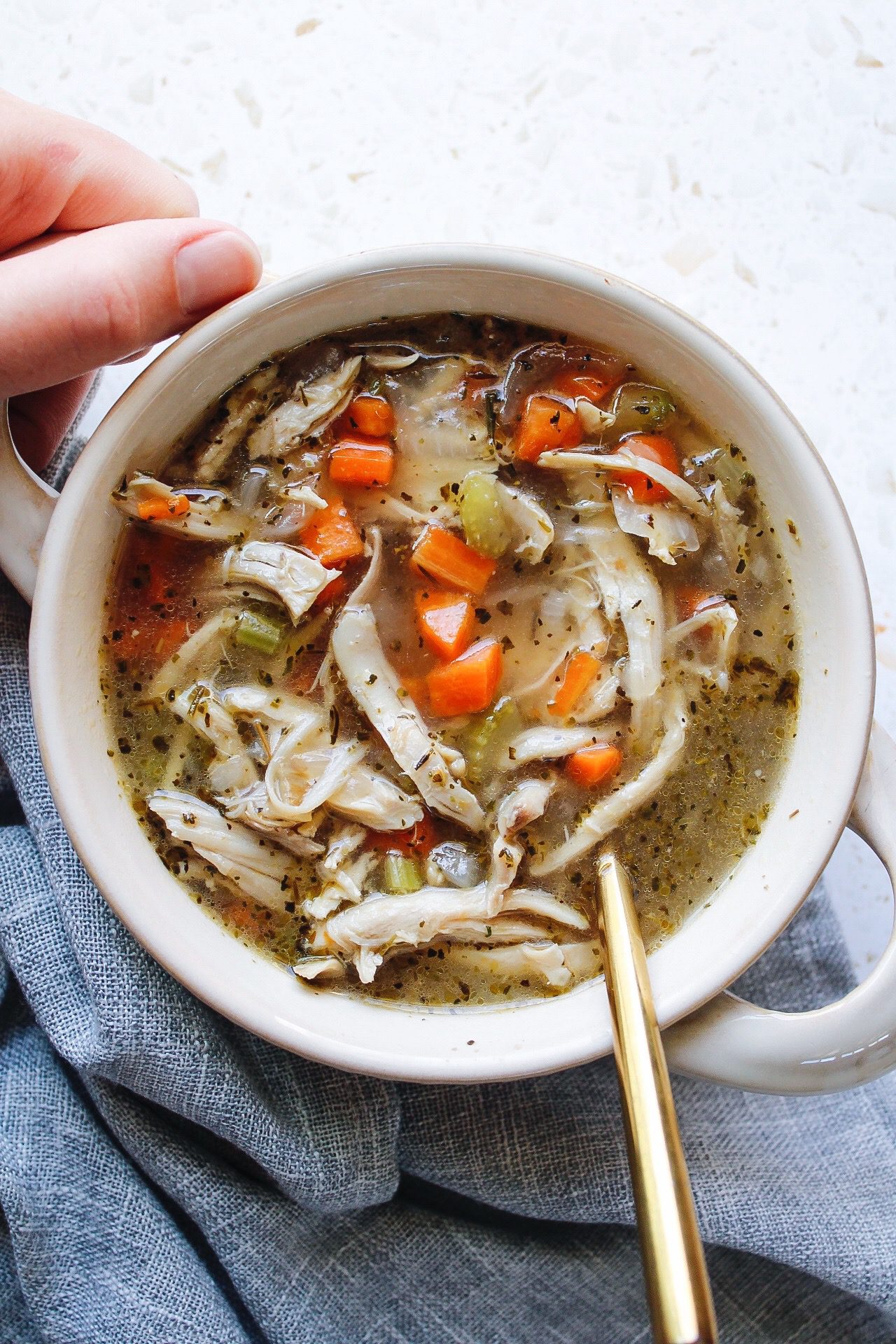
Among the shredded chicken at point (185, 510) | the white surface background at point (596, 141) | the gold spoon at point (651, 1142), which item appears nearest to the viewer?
the gold spoon at point (651, 1142)

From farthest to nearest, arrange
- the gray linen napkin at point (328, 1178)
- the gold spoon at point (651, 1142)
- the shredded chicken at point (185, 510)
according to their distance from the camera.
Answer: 1. the gray linen napkin at point (328, 1178)
2. the shredded chicken at point (185, 510)
3. the gold spoon at point (651, 1142)

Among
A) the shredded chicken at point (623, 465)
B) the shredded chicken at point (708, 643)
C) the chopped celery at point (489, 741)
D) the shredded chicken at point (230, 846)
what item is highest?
the shredded chicken at point (623, 465)

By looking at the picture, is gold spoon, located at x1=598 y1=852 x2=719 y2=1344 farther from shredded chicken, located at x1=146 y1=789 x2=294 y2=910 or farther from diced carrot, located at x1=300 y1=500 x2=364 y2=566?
diced carrot, located at x1=300 y1=500 x2=364 y2=566

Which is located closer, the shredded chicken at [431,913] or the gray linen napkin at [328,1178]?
the shredded chicken at [431,913]

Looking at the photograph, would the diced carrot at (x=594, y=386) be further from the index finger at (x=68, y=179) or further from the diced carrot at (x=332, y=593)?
the index finger at (x=68, y=179)

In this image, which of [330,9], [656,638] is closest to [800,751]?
[656,638]

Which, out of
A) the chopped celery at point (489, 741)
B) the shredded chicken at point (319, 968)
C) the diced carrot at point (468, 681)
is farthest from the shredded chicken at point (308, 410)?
the shredded chicken at point (319, 968)

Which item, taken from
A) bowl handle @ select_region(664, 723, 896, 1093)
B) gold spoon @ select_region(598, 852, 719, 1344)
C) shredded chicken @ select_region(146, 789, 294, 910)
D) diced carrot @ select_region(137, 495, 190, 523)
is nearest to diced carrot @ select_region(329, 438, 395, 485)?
diced carrot @ select_region(137, 495, 190, 523)

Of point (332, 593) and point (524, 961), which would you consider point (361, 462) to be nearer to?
point (332, 593)
